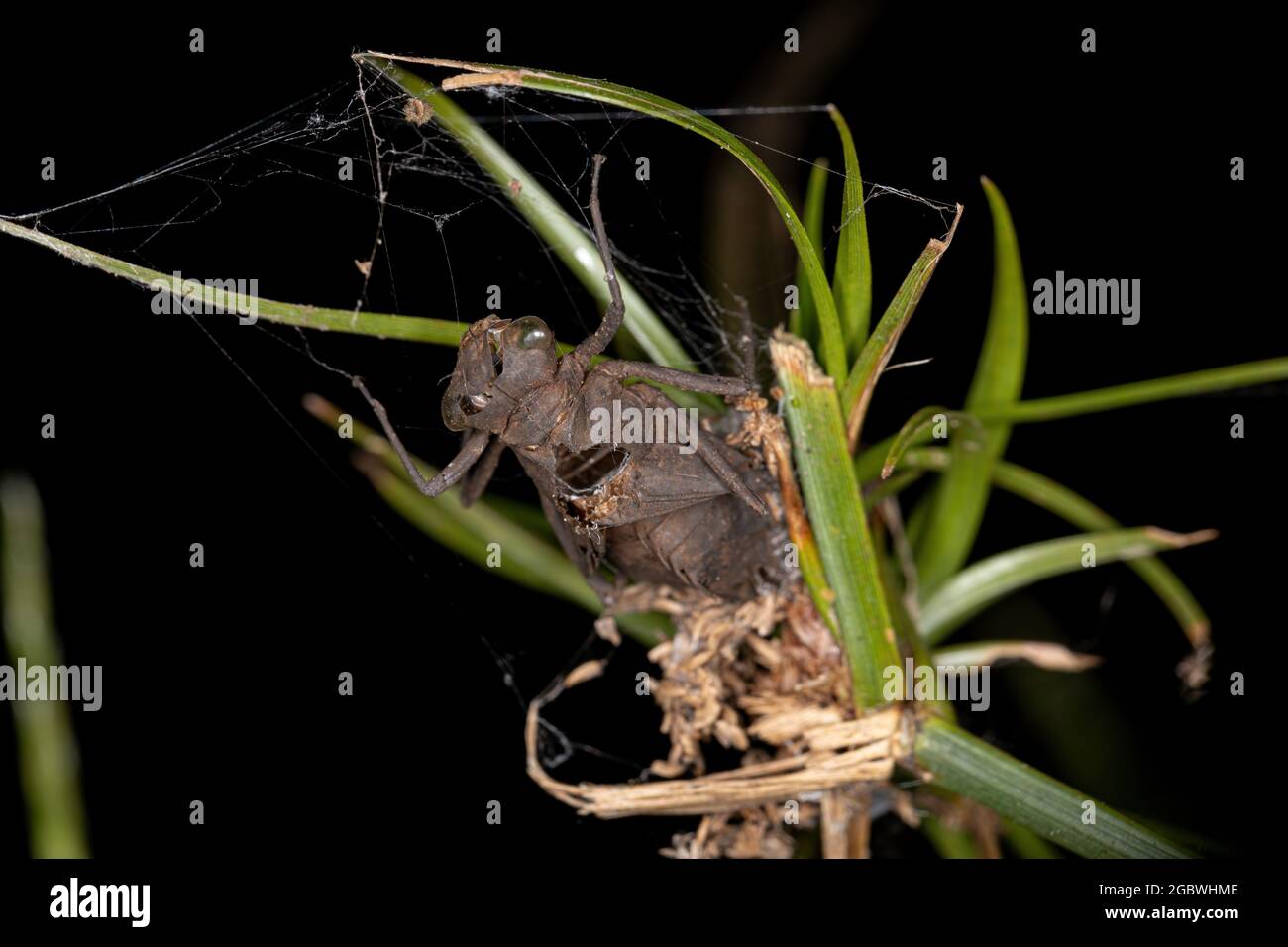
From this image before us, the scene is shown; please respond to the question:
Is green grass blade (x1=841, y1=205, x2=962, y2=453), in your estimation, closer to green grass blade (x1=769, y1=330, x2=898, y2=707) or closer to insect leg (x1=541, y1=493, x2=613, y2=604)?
green grass blade (x1=769, y1=330, x2=898, y2=707)

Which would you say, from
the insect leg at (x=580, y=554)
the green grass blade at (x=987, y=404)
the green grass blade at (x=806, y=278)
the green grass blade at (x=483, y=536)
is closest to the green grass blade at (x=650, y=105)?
the green grass blade at (x=806, y=278)

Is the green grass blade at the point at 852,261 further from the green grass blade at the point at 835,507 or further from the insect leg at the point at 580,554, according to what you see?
the insect leg at the point at 580,554

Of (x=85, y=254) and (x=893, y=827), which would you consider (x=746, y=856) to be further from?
(x=85, y=254)

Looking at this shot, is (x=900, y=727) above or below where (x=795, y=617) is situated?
below

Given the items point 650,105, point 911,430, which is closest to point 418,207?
point 650,105

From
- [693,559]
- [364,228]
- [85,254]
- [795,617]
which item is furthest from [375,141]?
[795,617]

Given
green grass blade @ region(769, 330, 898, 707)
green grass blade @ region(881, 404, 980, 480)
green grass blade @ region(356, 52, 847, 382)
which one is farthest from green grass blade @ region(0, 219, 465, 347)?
green grass blade @ region(881, 404, 980, 480)
